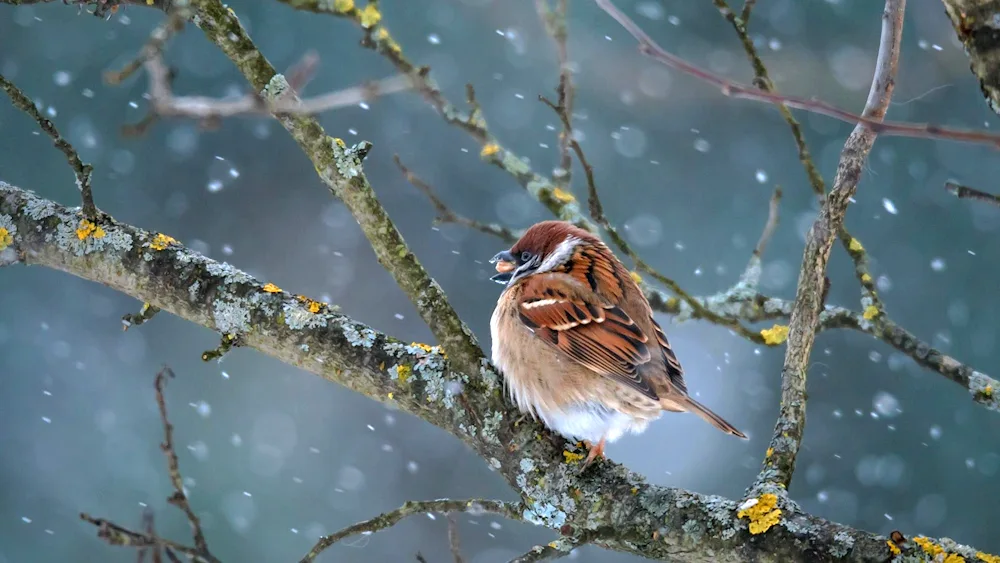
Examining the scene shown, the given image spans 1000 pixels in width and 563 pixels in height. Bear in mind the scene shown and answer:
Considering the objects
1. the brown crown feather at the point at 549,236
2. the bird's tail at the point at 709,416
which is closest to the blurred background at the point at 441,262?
the brown crown feather at the point at 549,236

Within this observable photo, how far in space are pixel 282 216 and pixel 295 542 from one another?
317cm

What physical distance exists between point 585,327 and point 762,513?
1.22m

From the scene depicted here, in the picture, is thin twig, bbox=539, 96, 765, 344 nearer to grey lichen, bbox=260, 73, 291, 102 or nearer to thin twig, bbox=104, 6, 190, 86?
grey lichen, bbox=260, 73, 291, 102

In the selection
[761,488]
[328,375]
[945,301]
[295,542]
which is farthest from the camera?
[295,542]

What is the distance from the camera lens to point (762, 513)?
2033 mm

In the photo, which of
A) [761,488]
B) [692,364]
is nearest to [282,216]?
[692,364]

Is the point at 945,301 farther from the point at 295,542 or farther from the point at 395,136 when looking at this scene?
the point at 295,542

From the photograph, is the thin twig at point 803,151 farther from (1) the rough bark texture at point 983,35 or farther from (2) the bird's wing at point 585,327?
(1) the rough bark texture at point 983,35

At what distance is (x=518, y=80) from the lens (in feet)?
30.7

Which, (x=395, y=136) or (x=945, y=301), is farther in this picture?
(x=395, y=136)

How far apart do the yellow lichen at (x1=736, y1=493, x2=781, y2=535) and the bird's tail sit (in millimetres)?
531

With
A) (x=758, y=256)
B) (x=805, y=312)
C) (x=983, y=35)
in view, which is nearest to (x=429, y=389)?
(x=805, y=312)

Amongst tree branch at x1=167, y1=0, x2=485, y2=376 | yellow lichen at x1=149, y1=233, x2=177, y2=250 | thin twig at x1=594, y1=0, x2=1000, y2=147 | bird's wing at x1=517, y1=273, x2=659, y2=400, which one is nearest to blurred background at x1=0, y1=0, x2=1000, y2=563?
bird's wing at x1=517, y1=273, x2=659, y2=400

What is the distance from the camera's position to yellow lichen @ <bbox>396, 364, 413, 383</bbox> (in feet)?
8.07
